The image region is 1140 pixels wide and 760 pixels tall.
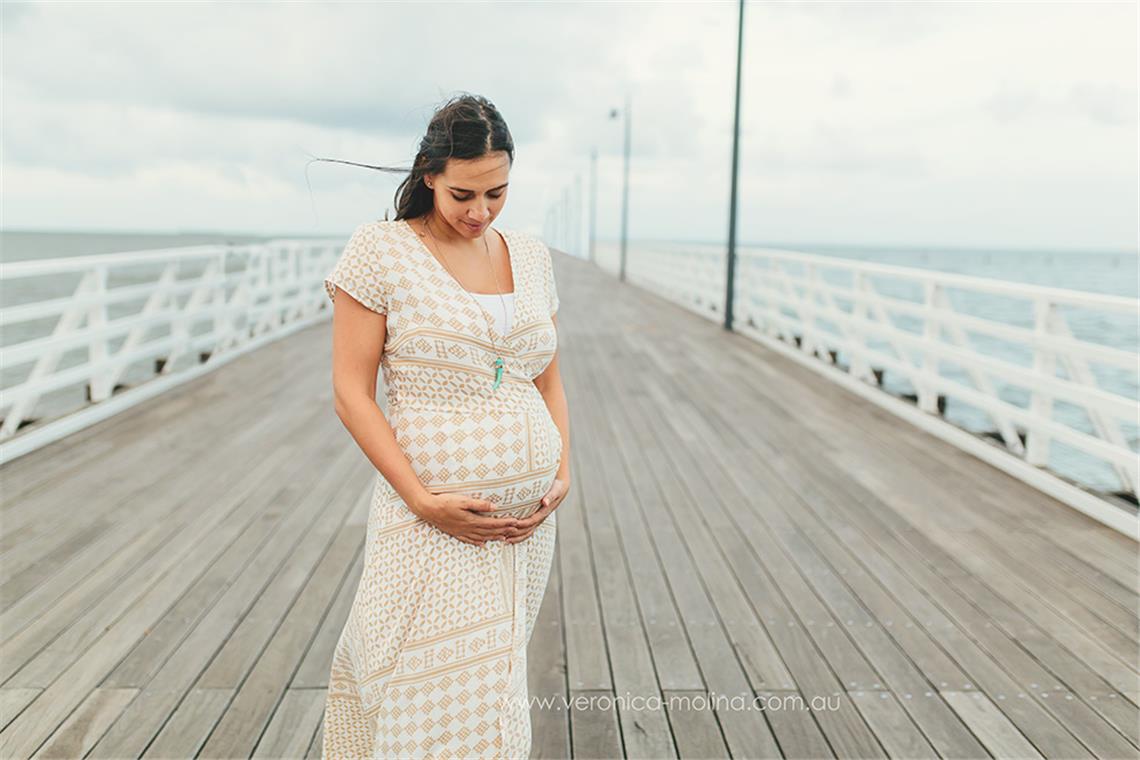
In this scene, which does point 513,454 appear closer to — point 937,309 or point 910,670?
point 910,670

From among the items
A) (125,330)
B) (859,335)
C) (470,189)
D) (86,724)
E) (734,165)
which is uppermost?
(734,165)

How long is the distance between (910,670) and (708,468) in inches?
93.6

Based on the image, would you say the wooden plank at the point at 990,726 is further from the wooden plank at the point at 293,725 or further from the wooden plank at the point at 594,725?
the wooden plank at the point at 293,725

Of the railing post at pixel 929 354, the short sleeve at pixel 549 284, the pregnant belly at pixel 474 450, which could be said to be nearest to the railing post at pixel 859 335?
the railing post at pixel 929 354

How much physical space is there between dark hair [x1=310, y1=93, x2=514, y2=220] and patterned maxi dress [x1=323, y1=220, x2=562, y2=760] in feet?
0.19

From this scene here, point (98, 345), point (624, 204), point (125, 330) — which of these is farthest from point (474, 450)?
point (624, 204)

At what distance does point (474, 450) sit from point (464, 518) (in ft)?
0.38

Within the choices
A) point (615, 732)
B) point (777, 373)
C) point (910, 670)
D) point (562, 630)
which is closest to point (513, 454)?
point (615, 732)

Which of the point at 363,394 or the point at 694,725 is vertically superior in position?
the point at 363,394

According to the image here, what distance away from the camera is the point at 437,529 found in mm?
1644

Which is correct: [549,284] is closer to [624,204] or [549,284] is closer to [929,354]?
[929,354]

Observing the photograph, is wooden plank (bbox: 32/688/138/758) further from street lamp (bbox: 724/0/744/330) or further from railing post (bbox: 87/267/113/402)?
street lamp (bbox: 724/0/744/330)

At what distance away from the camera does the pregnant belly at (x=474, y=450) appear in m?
1.63

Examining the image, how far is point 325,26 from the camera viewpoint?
2820 mm
